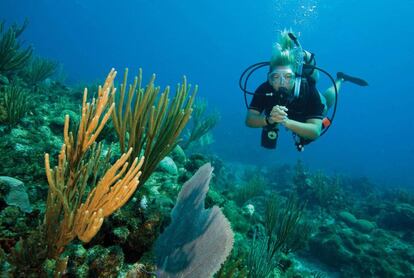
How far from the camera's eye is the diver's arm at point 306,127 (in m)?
3.97

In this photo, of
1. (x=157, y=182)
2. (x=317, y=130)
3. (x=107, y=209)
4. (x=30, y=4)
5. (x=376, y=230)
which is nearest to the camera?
(x=107, y=209)

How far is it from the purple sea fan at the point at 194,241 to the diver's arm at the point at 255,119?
77.3 inches

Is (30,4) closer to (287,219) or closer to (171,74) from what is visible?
(171,74)

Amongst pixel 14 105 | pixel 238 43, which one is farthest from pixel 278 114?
pixel 238 43

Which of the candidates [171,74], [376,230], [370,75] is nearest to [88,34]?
[171,74]

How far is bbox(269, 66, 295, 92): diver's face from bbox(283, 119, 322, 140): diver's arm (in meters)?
0.63

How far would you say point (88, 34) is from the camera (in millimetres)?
127500

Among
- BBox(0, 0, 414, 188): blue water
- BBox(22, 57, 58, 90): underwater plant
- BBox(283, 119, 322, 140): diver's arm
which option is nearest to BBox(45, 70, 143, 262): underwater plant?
BBox(283, 119, 322, 140): diver's arm

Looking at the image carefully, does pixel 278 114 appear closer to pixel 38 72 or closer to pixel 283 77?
pixel 283 77

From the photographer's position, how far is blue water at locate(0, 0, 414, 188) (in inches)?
3401

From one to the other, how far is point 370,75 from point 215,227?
5224 inches

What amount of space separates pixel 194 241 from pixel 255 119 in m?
2.61

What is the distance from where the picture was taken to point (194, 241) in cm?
250

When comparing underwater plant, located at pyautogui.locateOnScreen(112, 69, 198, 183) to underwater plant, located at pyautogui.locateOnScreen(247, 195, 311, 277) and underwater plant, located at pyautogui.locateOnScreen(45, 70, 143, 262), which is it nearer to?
underwater plant, located at pyautogui.locateOnScreen(45, 70, 143, 262)
